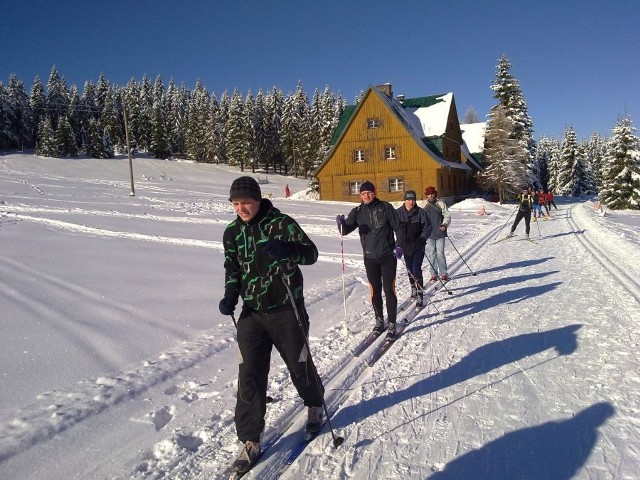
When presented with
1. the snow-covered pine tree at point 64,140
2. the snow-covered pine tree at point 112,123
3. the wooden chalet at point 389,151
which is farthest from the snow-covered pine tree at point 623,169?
the snow-covered pine tree at point 112,123

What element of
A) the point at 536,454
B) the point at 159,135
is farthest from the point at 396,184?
the point at 159,135

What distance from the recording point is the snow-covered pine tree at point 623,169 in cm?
3466

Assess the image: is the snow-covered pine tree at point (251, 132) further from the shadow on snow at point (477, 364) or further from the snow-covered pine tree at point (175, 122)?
the shadow on snow at point (477, 364)

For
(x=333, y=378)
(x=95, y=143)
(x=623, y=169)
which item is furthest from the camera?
(x=95, y=143)

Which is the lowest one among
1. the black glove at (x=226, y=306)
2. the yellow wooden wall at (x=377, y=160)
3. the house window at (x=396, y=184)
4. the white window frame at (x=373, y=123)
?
the black glove at (x=226, y=306)

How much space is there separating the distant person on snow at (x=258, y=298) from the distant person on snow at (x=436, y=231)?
551 cm

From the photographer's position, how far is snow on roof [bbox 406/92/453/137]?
1538 inches

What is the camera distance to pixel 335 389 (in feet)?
14.1

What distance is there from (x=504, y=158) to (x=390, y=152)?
10912mm

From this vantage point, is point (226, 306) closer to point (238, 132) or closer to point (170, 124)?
point (238, 132)

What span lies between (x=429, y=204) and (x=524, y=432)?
5607 mm

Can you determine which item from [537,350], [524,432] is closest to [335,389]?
[524,432]

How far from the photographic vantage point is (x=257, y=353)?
3.24 m

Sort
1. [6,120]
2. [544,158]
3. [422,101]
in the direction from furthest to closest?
[544,158], [6,120], [422,101]
